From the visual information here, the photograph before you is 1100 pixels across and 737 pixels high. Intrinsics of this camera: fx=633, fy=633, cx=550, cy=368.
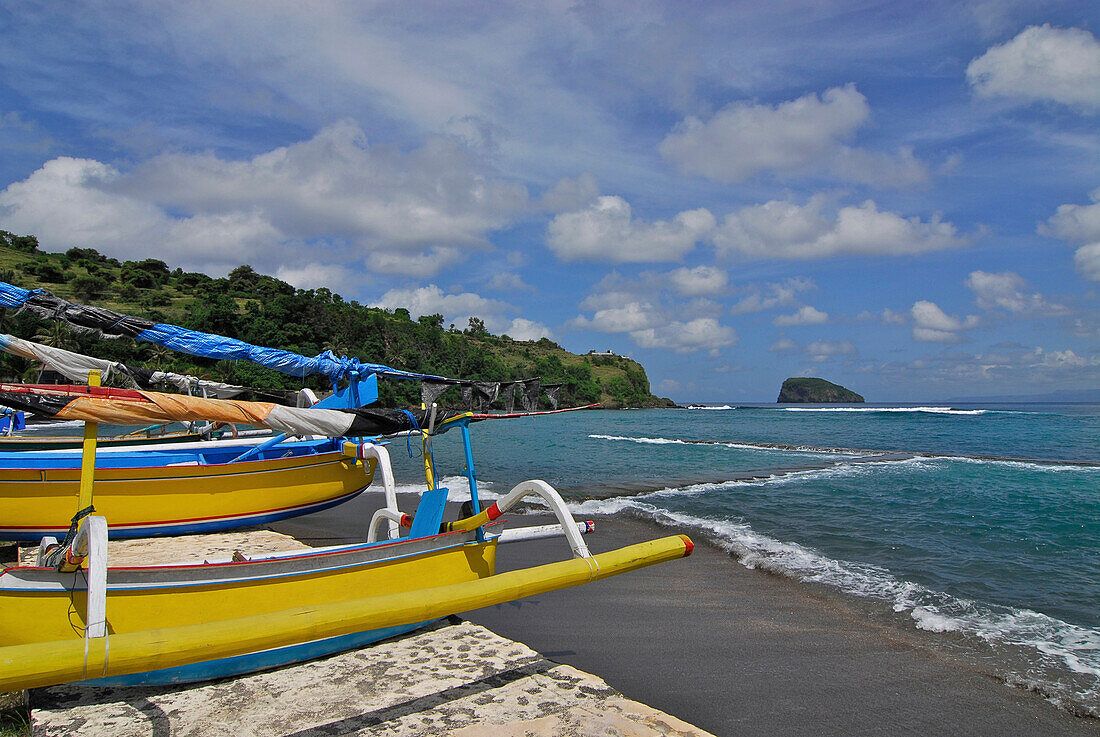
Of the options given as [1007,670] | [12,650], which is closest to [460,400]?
[12,650]

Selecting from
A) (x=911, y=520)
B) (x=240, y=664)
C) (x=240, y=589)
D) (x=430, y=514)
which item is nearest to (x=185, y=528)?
(x=430, y=514)

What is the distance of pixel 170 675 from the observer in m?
4.81

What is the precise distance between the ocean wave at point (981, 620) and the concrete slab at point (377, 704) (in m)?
4.36

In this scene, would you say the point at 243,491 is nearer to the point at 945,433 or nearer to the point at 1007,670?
the point at 1007,670

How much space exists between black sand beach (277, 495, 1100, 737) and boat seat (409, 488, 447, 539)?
1.29 metres

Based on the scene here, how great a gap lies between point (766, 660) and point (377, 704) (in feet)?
12.6

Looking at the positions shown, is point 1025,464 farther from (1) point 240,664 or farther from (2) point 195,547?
(1) point 240,664

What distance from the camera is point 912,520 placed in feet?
47.2

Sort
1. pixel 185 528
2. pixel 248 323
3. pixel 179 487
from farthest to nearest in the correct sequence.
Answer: pixel 248 323 → pixel 185 528 → pixel 179 487

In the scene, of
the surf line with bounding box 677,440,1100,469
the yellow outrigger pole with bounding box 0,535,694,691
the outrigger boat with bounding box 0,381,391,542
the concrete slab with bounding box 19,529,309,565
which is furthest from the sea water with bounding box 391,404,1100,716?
the yellow outrigger pole with bounding box 0,535,694,691

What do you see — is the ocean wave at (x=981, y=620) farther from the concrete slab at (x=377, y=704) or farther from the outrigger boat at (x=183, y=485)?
the outrigger boat at (x=183, y=485)

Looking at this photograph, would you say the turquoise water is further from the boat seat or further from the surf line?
the boat seat

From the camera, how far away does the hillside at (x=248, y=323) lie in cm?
6000

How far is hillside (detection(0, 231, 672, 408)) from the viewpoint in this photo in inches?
2362
